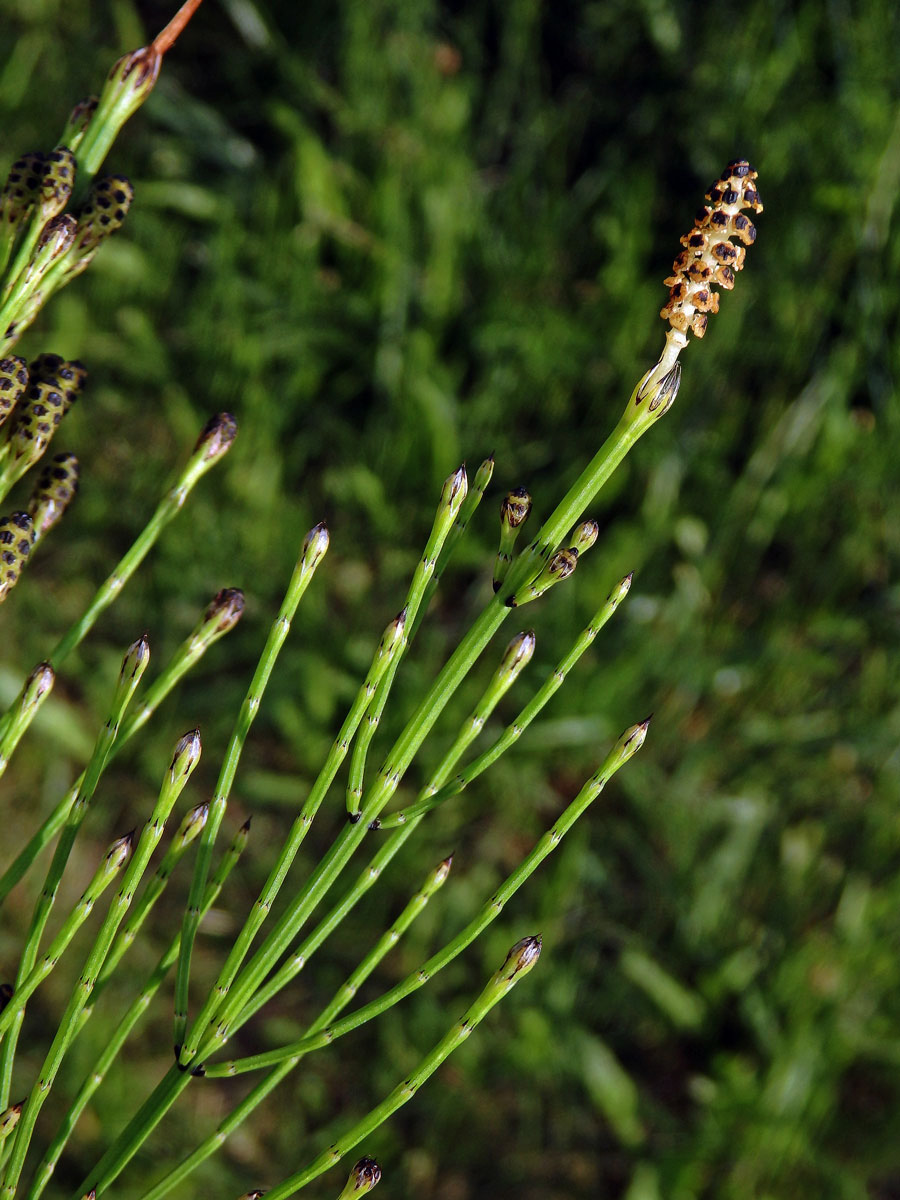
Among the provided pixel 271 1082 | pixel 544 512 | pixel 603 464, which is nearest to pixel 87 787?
pixel 271 1082

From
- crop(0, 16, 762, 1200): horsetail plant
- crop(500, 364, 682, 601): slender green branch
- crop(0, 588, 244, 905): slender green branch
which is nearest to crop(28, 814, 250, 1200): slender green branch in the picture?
crop(0, 16, 762, 1200): horsetail plant

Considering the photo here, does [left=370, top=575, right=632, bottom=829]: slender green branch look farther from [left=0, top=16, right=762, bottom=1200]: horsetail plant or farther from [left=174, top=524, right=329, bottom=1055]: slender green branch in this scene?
[left=174, top=524, right=329, bottom=1055]: slender green branch

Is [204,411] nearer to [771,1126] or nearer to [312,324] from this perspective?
[312,324]

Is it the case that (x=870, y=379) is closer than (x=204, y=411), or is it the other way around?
(x=870, y=379)

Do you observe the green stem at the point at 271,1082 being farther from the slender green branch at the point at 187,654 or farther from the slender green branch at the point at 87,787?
the slender green branch at the point at 187,654

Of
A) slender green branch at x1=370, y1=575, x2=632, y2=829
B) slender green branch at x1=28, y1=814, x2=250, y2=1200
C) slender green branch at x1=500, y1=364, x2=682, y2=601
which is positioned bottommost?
slender green branch at x1=28, y1=814, x2=250, y2=1200

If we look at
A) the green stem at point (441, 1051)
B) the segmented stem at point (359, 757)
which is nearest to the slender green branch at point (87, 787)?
the segmented stem at point (359, 757)

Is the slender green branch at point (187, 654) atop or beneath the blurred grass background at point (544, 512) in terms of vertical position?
beneath

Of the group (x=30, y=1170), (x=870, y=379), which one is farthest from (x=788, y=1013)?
(x=30, y=1170)
